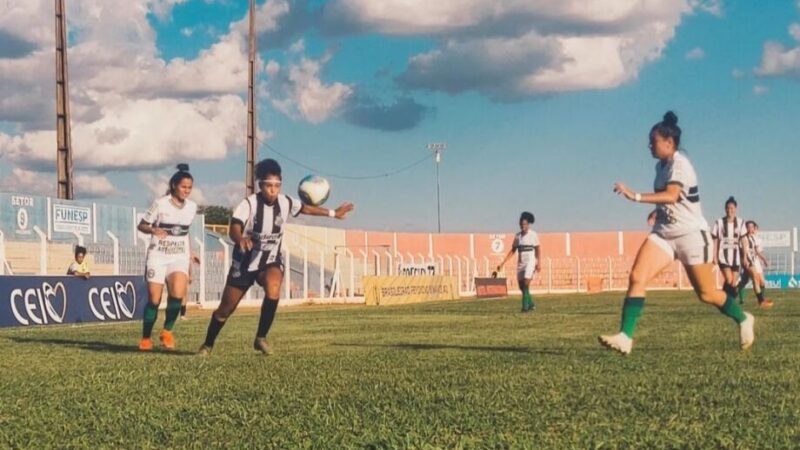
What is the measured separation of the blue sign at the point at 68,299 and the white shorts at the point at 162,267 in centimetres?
774

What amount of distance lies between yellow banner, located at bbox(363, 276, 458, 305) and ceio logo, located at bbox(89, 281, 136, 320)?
565 inches

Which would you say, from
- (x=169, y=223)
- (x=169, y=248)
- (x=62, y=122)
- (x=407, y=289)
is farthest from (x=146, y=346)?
(x=407, y=289)

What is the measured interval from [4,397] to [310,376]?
86.7 inches

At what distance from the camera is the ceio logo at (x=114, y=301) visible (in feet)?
72.6

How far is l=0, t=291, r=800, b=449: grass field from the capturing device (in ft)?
17.2

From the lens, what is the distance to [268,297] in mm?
11164

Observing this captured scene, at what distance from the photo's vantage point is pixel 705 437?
4.99m

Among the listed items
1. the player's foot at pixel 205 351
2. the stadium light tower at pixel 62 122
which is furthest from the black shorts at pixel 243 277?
the stadium light tower at pixel 62 122

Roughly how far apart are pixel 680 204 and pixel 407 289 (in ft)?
104

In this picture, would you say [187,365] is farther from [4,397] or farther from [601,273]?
[601,273]

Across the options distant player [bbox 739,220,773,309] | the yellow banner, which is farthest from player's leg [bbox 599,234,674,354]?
the yellow banner

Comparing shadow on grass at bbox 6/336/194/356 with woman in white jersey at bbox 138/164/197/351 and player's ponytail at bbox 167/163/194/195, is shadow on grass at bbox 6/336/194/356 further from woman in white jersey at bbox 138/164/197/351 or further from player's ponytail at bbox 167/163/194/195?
player's ponytail at bbox 167/163/194/195

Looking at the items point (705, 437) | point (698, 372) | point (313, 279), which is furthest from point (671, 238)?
point (313, 279)

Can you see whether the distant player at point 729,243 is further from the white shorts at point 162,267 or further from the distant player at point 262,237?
the distant player at point 262,237
